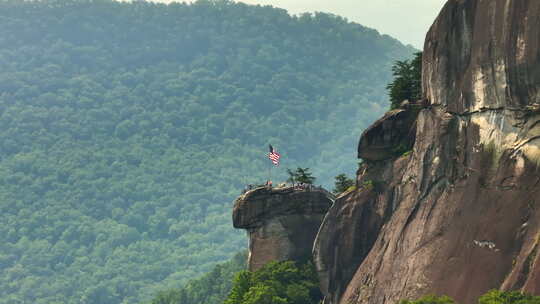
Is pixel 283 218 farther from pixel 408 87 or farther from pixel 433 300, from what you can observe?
pixel 433 300

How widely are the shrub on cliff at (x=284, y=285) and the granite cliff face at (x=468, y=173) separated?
11.7 meters

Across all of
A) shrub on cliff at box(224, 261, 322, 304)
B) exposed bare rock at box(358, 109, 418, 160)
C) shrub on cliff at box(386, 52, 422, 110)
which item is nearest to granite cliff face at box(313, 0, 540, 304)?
exposed bare rock at box(358, 109, 418, 160)

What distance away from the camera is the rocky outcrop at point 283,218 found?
117 meters

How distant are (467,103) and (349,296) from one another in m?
21.8

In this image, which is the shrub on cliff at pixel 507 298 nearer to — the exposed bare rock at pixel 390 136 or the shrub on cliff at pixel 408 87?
the exposed bare rock at pixel 390 136

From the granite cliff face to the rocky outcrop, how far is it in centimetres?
1727

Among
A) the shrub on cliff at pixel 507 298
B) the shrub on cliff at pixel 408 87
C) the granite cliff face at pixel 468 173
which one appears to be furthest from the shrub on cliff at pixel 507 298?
the shrub on cliff at pixel 408 87

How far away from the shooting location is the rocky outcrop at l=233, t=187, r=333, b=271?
4604 inches

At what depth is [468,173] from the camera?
8350 centimetres

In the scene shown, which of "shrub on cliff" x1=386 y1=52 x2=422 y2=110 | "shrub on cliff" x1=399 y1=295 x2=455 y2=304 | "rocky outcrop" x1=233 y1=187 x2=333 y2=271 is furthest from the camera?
"rocky outcrop" x1=233 y1=187 x2=333 y2=271

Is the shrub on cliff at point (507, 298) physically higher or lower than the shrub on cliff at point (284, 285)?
higher

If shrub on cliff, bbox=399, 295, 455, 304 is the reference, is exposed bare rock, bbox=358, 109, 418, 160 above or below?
above

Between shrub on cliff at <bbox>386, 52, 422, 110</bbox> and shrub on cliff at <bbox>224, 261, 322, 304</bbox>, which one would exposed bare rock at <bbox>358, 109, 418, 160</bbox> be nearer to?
shrub on cliff at <bbox>386, 52, 422, 110</bbox>

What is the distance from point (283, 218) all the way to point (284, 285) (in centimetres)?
675
